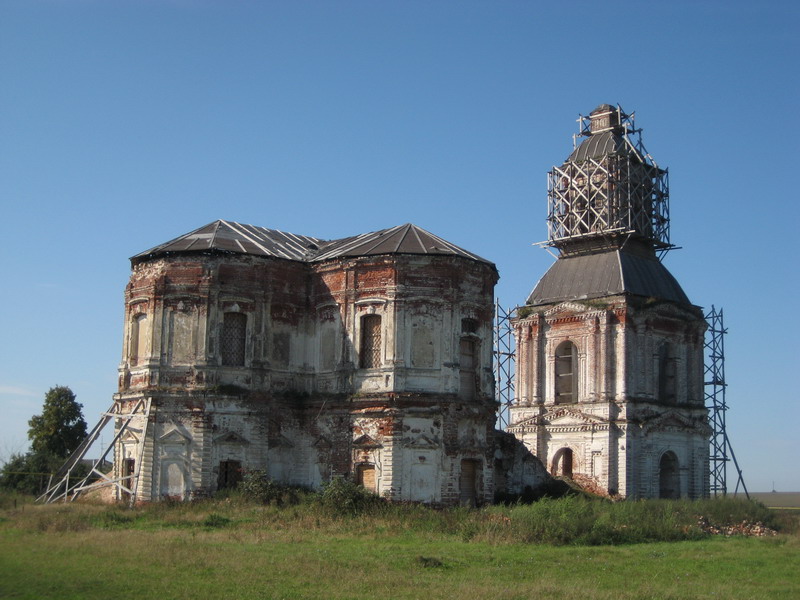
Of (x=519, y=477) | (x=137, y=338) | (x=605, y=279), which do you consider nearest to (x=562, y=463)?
(x=519, y=477)

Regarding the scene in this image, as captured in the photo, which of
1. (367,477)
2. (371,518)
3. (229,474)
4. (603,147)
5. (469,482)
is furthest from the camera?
(603,147)

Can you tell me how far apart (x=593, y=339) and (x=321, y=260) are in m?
14.7

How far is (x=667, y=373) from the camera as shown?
40.4 m

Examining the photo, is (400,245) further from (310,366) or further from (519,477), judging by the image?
(519,477)

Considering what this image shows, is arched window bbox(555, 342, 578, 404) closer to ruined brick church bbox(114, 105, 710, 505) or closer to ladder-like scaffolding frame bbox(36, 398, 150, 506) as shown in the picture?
ruined brick church bbox(114, 105, 710, 505)

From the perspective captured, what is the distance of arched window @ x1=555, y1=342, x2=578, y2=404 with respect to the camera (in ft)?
133

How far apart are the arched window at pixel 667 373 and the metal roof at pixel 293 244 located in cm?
1473

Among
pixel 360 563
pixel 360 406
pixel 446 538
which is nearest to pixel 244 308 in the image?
pixel 360 406

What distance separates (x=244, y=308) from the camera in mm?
27781

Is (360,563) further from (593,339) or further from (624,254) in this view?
(624,254)

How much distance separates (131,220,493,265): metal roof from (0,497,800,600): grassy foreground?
721 centimetres

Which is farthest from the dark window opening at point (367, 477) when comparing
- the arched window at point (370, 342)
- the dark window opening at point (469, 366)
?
the dark window opening at point (469, 366)

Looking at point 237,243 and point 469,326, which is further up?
point 237,243

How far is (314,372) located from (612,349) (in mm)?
14864
